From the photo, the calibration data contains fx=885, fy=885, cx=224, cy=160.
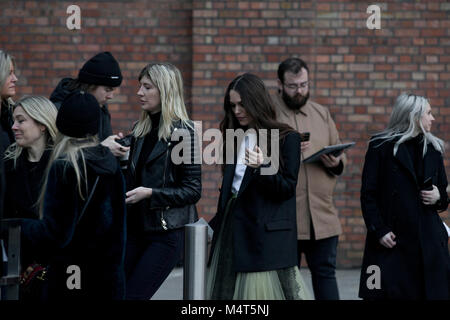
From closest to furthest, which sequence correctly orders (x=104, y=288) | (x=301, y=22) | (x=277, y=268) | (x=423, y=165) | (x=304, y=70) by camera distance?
1. (x=104, y=288)
2. (x=277, y=268)
3. (x=423, y=165)
4. (x=304, y=70)
5. (x=301, y=22)

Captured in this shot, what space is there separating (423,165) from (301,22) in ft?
10.1

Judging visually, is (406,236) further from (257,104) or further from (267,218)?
(257,104)

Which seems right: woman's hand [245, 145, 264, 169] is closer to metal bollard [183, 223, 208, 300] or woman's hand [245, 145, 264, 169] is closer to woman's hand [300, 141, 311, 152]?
metal bollard [183, 223, 208, 300]

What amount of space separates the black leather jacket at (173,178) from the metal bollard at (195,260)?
1142 millimetres

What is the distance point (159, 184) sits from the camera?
16.6 ft

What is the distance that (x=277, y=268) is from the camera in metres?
4.84

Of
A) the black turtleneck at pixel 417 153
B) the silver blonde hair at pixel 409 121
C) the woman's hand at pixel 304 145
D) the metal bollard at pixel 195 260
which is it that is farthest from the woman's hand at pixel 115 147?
the black turtleneck at pixel 417 153

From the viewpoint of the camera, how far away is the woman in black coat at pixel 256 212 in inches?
190

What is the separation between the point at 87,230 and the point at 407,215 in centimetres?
241

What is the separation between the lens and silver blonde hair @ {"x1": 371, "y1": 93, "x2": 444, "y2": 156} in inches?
219

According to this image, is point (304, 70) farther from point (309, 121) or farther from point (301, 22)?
point (301, 22)

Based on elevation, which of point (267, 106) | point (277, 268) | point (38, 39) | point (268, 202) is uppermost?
point (38, 39)

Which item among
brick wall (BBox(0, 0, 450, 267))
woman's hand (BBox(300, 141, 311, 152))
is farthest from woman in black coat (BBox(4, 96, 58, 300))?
brick wall (BBox(0, 0, 450, 267))

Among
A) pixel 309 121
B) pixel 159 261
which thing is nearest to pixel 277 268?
pixel 159 261
